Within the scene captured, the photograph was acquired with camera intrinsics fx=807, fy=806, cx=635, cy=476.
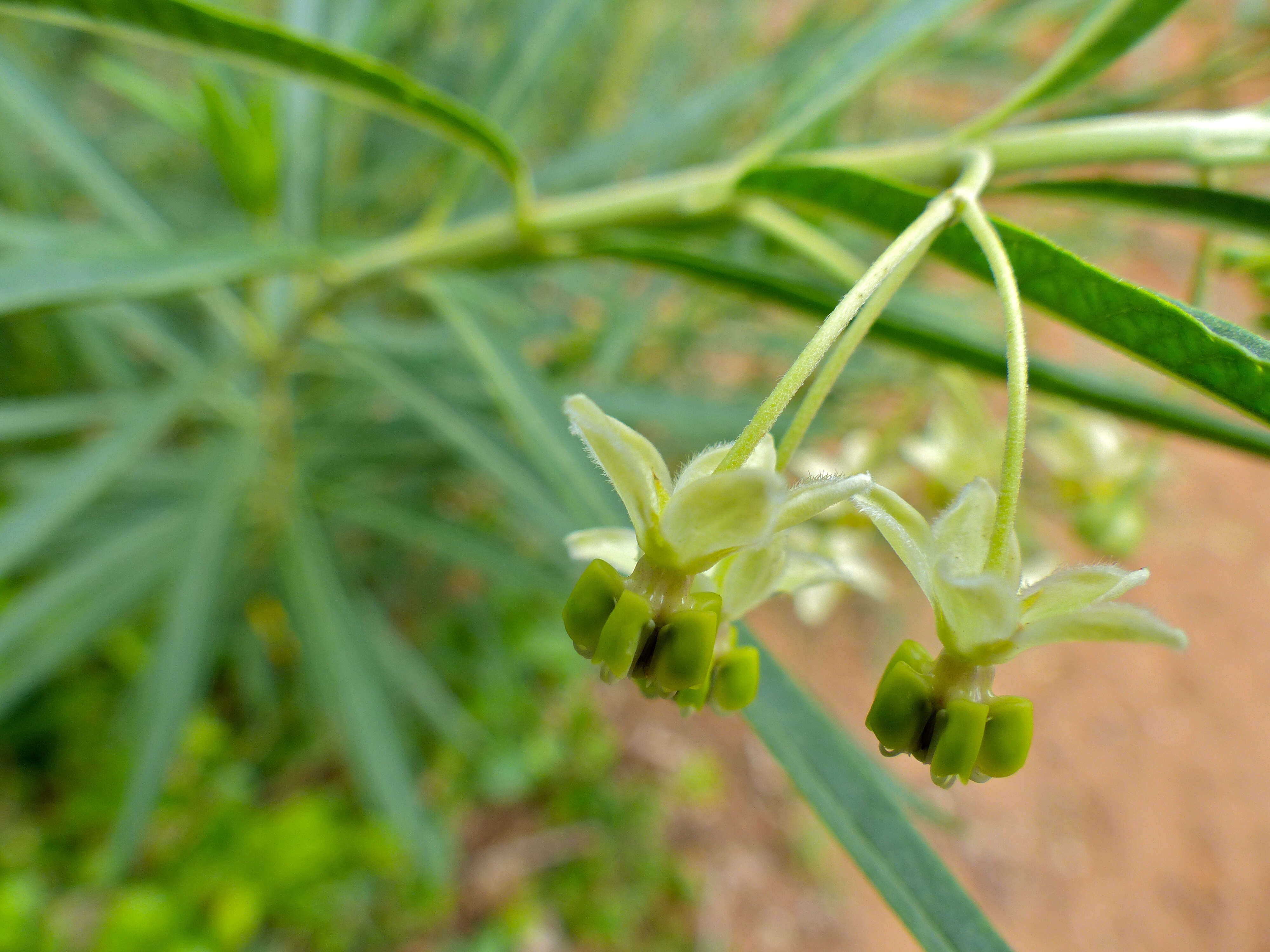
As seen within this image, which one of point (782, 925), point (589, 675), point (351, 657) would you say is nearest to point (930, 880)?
point (351, 657)

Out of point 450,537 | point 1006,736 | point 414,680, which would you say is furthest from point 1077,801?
point 1006,736

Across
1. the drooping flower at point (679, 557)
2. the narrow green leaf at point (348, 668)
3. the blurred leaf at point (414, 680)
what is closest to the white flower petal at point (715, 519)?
the drooping flower at point (679, 557)

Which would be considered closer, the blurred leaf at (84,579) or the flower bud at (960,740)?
the flower bud at (960,740)

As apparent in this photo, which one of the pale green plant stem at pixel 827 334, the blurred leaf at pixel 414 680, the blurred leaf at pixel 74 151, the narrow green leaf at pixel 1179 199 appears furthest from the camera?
the blurred leaf at pixel 414 680

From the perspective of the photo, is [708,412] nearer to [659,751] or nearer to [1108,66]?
[1108,66]

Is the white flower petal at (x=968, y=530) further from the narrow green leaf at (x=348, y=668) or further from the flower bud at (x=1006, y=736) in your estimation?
the narrow green leaf at (x=348, y=668)

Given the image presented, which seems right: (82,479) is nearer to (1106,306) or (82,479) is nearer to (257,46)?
(257,46)
